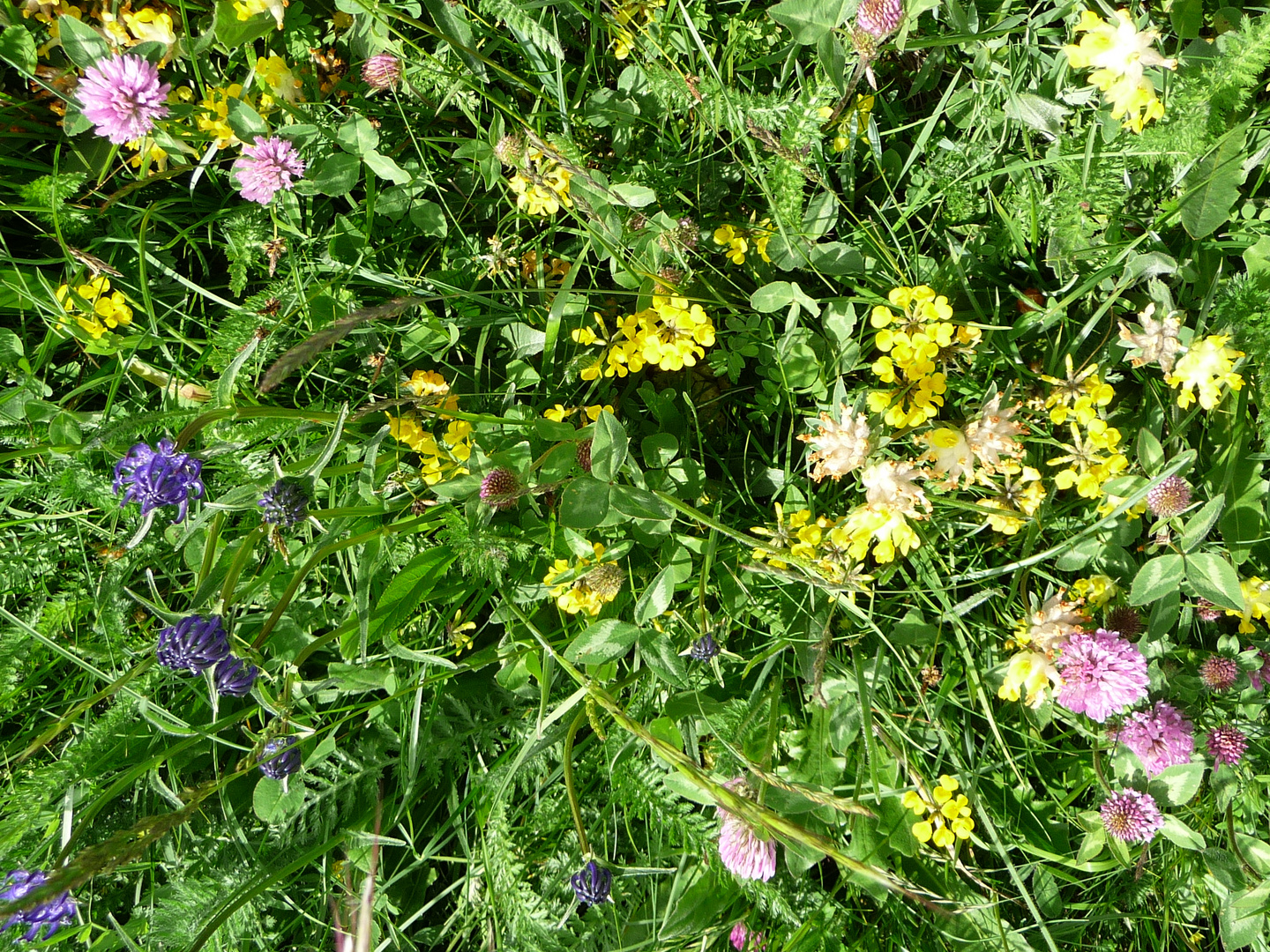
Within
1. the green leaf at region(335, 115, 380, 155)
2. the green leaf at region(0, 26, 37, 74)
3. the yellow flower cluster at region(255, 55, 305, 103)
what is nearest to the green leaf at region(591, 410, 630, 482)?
the green leaf at region(335, 115, 380, 155)

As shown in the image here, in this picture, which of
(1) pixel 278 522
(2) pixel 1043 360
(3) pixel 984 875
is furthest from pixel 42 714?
(2) pixel 1043 360

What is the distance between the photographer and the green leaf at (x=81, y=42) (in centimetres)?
193

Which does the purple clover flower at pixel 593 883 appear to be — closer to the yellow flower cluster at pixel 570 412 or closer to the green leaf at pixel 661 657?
the green leaf at pixel 661 657

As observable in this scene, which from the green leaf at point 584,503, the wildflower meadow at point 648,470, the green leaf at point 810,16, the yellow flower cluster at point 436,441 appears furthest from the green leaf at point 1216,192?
the yellow flower cluster at point 436,441

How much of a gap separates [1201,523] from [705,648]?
109cm

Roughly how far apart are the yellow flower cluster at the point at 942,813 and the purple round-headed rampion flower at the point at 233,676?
4.68 feet

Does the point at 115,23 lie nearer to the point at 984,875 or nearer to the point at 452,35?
the point at 452,35

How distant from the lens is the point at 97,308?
205 cm

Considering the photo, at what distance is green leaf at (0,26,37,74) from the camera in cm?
206

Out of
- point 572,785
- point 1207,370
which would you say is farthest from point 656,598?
point 1207,370

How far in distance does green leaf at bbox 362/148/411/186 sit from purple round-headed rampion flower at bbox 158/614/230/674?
44.8 inches

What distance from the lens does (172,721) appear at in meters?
2.05

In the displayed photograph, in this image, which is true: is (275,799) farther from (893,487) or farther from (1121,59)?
(1121,59)

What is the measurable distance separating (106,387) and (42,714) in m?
0.87
